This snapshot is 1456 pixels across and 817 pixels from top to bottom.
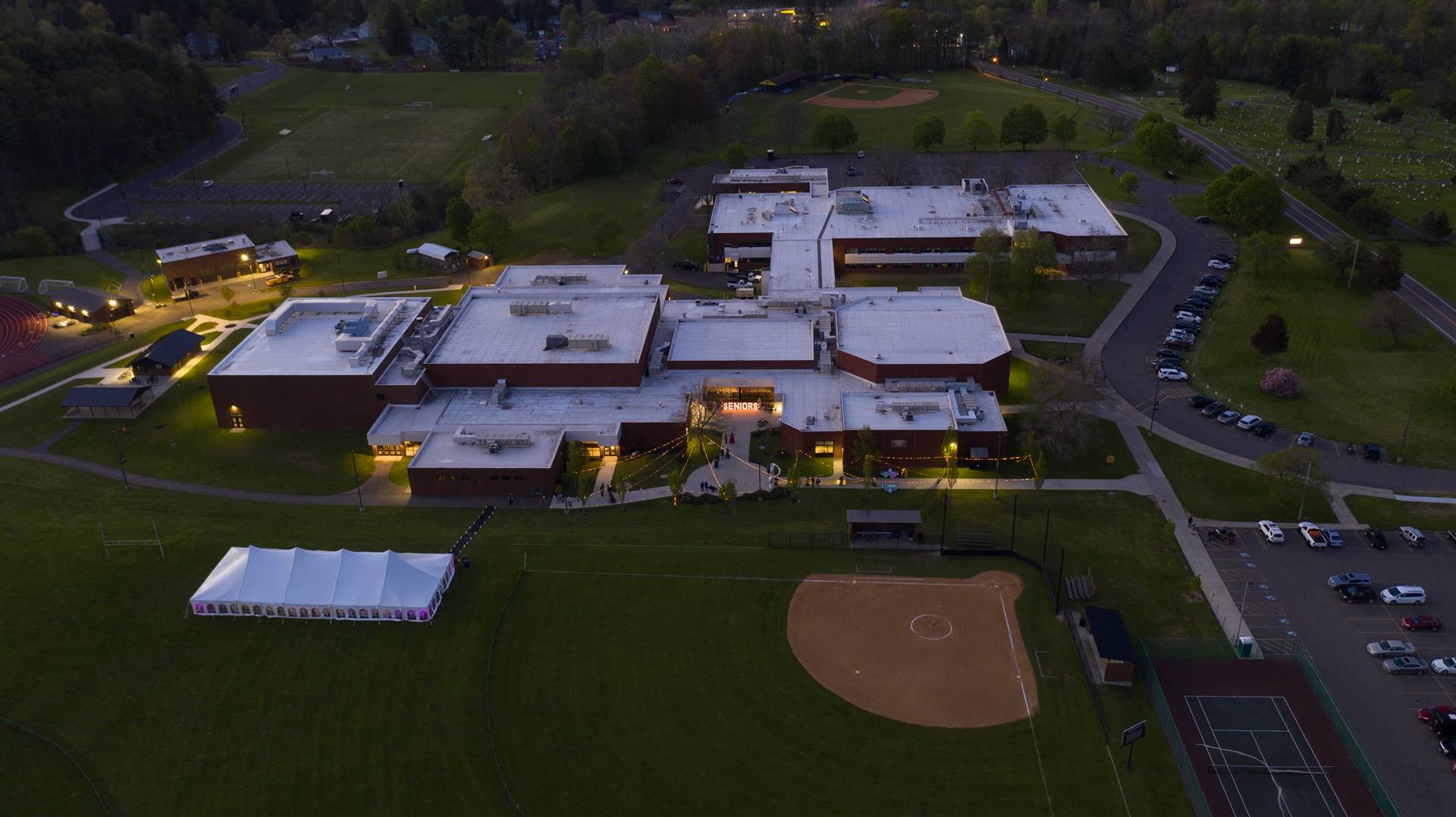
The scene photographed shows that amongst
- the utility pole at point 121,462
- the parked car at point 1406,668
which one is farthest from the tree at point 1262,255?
the utility pole at point 121,462

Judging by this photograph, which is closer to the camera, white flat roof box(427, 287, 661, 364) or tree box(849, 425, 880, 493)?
tree box(849, 425, 880, 493)

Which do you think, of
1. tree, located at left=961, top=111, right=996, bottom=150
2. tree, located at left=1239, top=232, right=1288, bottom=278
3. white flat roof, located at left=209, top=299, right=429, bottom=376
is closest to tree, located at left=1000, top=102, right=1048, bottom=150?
tree, located at left=961, top=111, right=996, bottom=150

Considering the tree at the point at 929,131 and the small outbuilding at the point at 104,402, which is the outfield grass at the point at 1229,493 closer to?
the small outbuilding at the point at 104,402

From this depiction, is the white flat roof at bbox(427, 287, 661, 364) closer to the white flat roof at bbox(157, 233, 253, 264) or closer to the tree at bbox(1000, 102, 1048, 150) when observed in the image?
the white flat roof at bbox(157, 233, 253, 264)

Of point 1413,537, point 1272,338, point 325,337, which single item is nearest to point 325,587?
point 325,337

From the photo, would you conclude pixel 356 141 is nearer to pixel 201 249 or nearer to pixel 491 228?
pixel 201 249

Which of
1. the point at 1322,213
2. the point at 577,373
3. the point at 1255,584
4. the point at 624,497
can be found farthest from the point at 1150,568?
the point at 1322,213

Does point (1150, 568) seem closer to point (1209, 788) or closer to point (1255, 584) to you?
point (1255, 584)
